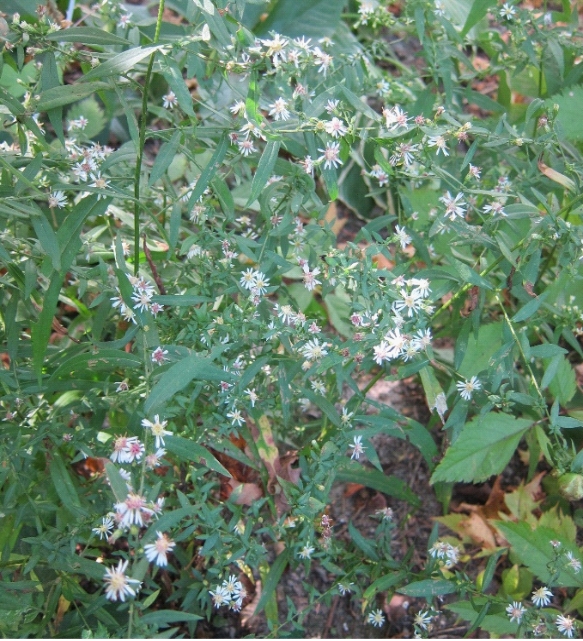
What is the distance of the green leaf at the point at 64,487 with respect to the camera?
181 cm

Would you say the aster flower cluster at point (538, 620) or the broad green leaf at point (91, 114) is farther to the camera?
the broad green leaf at point (91, 114)

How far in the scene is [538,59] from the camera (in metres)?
2.64

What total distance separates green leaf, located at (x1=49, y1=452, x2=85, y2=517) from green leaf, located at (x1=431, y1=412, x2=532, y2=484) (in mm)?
1123

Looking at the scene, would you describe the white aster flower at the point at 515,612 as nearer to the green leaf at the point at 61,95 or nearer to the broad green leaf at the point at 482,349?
the broad green leaf at the point at 482,349

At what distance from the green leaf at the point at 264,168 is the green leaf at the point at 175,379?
1.37 feet

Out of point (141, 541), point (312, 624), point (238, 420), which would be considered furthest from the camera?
point (312, 624)

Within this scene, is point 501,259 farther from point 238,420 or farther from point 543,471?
point 543,471

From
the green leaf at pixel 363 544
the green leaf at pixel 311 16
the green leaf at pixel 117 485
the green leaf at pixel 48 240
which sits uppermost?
the green leaf at pixel 311 16

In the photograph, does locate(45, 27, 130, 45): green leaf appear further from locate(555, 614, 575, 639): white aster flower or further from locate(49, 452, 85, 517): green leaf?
locate(555, 614, 575, 639): white aster flower

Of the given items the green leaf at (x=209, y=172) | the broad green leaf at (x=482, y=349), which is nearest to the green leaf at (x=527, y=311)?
the broad green leaf at (x=482, y=349)

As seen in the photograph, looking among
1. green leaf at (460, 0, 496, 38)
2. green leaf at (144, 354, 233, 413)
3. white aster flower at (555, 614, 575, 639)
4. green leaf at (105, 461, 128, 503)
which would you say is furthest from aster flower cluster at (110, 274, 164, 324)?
green leaf at (460, 0, 496, 38)

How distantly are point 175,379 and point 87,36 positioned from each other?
0.90m

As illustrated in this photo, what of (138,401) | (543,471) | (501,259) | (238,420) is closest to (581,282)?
(501,259)

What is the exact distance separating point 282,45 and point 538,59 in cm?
137
